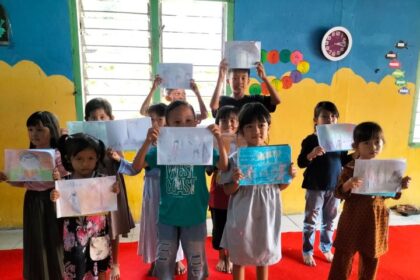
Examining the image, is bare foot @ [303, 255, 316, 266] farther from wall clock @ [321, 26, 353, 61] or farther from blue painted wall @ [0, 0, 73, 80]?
blue painted wall @ [0, 0, 73, 80]

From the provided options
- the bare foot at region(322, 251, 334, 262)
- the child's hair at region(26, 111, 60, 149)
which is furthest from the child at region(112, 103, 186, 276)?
the bare foot at region(322, 251, 334, 262)

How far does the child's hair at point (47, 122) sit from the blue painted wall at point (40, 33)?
128cm

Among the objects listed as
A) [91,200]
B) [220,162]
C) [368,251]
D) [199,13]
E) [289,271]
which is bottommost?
[289,271]

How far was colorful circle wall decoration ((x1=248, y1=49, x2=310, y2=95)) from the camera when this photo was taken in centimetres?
327

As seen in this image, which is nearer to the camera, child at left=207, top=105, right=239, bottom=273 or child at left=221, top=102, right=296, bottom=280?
child at left=221, top=102, right=296, bottom=280

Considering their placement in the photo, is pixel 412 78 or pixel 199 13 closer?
pixel 199 13

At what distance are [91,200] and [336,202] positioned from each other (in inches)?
73.5

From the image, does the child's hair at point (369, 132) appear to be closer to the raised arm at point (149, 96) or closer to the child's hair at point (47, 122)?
the raised arm at point (149, 96)

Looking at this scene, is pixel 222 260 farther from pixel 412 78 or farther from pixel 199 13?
pixel 412 78

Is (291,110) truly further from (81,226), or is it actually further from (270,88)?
(81,226)

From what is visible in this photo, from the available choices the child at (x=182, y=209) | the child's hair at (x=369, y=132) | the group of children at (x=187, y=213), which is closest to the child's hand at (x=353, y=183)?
the group of children at (x=187, y=213)

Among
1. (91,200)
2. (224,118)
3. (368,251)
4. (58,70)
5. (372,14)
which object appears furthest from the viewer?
(372,14)

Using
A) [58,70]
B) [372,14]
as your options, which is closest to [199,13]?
[58,70]

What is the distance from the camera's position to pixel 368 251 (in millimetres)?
1856
